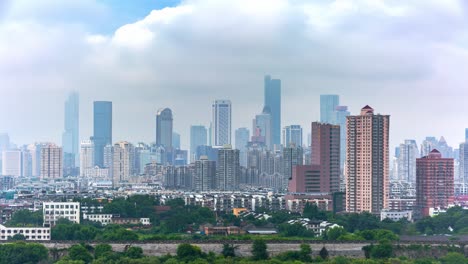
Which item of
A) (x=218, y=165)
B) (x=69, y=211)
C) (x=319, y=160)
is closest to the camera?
(x=69, y=211)

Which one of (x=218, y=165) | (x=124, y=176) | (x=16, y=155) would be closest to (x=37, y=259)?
(x=218, y=165)

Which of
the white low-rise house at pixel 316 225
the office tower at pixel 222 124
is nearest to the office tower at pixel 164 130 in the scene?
the office tower at pixel 222 124

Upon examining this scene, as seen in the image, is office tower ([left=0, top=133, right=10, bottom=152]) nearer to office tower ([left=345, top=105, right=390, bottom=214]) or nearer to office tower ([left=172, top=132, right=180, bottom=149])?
office tower ([left=172, top=132, right=180, bottom=149])

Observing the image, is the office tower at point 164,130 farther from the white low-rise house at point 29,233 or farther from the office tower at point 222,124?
the white low-rise house at point 29,233

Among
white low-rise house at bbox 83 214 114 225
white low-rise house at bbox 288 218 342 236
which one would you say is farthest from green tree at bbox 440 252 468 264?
white low-rise house at bbox 83 214 114 225

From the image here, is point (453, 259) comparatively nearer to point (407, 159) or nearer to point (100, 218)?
point (100, 218)

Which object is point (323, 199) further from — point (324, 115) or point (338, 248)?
point (324, 115)
